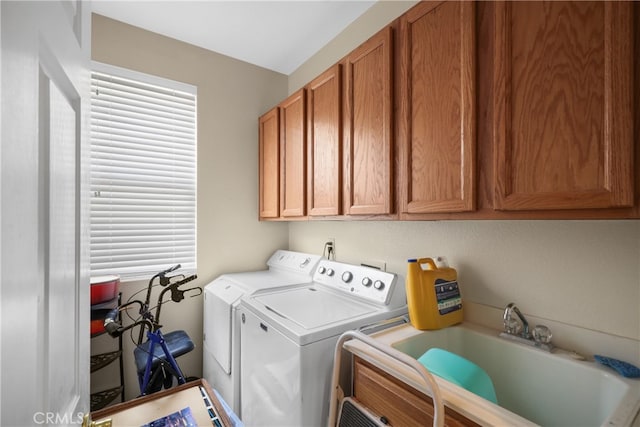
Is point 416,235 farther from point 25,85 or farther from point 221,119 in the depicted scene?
point 221,119

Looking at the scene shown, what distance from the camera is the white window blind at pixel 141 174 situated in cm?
205

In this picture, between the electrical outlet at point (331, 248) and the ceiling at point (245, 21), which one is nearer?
the ceiling at point (245, 21)

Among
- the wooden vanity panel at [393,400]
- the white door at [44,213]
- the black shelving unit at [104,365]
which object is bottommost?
the black shelving unit at [104,365]

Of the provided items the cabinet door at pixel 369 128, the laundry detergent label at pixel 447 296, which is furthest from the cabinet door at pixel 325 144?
the laundry detergent label at pixel 447 296

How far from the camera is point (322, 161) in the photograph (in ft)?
6.01

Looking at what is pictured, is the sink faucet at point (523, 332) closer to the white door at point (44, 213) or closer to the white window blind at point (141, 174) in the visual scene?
the white door at point (44, 213)

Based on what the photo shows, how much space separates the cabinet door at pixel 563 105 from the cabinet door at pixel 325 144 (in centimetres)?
87

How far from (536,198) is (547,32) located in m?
0.52

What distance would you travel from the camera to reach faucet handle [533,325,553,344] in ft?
3.80

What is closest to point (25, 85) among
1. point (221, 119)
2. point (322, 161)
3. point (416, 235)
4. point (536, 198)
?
point (536, 198)

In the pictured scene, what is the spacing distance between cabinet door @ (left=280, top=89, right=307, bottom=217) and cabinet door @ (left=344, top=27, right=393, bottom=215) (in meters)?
0.46

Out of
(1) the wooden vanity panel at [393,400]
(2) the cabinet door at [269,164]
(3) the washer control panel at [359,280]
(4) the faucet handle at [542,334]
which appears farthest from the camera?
(2) the cabinet door at [269,164]

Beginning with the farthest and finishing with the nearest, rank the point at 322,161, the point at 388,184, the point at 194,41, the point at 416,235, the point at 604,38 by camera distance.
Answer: the point at 194,41 → the point at 322,161 → the point at 416,235 → the point at 388,184 → the point at 604,38

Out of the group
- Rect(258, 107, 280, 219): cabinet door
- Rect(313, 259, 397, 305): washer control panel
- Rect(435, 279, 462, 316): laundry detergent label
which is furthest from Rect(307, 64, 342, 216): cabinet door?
Rect(435, 279, 462, 316): laundry detergent label
